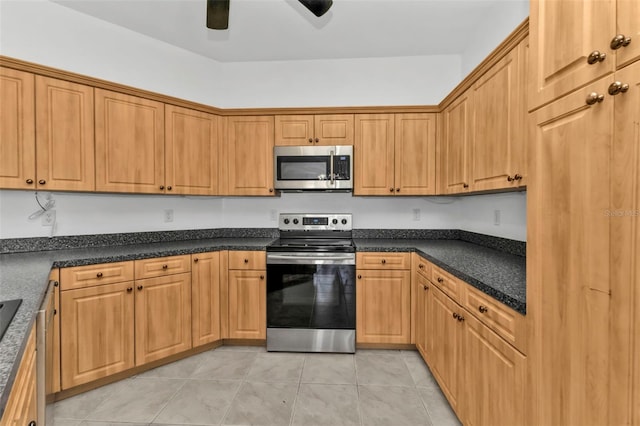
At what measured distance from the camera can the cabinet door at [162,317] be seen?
2188mm

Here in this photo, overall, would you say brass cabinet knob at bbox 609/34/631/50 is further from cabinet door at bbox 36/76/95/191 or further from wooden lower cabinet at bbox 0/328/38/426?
cabinet door at bbox 36/76/95/191

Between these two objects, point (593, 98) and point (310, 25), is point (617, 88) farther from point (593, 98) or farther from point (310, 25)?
point (310, 25)

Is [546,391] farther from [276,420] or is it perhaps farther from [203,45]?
[203,45]

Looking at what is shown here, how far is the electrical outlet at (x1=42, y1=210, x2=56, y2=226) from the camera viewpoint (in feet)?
7.32

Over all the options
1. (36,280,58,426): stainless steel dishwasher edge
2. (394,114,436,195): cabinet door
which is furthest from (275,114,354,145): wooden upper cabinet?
(36,280,58,426): stainless steel dishwasher edge

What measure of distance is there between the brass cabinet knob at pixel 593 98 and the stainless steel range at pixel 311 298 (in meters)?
1.90

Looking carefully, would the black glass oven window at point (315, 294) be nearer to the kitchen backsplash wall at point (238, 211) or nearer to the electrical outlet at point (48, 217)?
the kitchen backsplash wall at point (238, 211)

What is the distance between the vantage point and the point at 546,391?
97cm

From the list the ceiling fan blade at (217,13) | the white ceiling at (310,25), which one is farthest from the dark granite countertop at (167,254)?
the white ceiling at (310,25)

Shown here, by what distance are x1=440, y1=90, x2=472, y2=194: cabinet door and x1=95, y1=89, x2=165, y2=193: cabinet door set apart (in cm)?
248

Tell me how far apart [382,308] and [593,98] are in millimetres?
2104

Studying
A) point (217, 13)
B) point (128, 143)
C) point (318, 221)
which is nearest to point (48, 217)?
point (128, 143)

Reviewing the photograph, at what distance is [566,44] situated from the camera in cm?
89

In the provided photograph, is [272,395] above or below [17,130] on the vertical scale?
below
